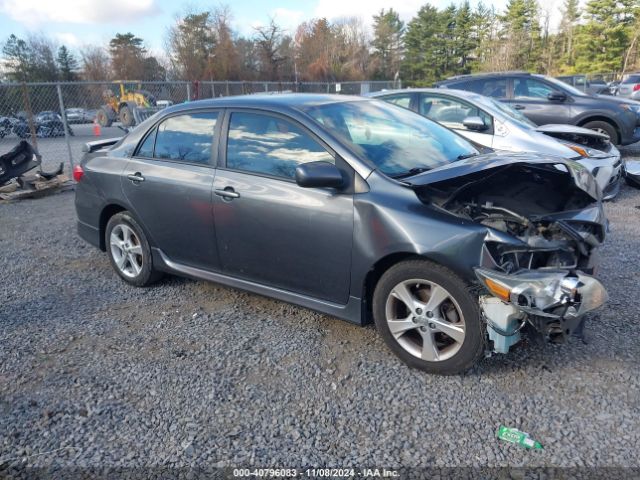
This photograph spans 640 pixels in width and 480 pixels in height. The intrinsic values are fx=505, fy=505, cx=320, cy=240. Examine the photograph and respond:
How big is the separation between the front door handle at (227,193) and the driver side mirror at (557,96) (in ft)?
27.3

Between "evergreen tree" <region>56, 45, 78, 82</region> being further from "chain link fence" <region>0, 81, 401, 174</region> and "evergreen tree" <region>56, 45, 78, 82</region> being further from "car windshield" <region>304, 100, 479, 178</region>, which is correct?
"car windshield" <region>304, 100, 479, 178</region>

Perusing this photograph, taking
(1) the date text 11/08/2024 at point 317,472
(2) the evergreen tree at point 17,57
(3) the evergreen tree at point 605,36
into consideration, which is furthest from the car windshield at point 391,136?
(3) the evergreen tree at point 605,36

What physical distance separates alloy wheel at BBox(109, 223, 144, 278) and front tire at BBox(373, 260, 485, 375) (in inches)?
95.6

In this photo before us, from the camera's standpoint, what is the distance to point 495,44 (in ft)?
161

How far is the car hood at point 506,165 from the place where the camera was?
307 cm

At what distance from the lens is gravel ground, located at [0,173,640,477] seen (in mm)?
2512

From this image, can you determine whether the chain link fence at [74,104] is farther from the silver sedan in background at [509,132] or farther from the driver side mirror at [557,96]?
the driver side mirror at [557,96]

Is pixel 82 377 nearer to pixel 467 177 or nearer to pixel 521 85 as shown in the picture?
pixel 467 177

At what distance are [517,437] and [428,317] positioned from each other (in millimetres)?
783

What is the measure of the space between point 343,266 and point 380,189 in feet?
1.80

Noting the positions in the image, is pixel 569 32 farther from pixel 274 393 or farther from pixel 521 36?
pixel 274 393

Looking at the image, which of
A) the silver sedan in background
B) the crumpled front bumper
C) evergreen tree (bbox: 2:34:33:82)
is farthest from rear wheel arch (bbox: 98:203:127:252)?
evergreen tree (bbox: 2:34:33:82)

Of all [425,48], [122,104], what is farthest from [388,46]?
[122,104]

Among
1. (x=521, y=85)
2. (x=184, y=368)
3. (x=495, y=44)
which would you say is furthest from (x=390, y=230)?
(x=495, y=44)
